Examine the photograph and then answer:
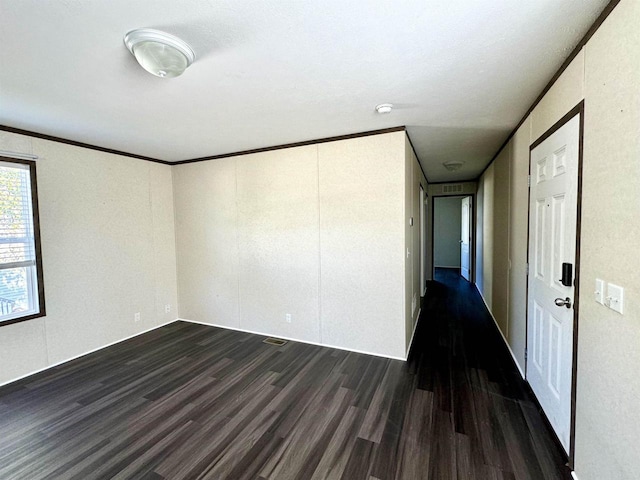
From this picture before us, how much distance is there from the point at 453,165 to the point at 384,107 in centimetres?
287

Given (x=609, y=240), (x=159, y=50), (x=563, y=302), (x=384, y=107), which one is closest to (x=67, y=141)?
(x=159, y=50)

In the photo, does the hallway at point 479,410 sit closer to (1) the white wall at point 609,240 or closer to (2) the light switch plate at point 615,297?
(1) the white wall at point 609,240

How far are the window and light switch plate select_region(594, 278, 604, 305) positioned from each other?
4513 millimetres

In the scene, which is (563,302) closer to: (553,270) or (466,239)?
(553,270)

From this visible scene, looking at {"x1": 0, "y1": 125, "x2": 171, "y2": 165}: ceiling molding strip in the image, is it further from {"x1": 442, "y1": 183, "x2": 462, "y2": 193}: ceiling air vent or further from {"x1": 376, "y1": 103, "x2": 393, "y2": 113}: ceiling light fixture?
{"x1": 442, "y1": 183, "x2": 462, "y2": 193}: ceiling air vent

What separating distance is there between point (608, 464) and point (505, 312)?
7.44ft

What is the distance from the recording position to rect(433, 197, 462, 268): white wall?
342 inches

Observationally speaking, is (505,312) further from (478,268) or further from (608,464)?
(478,268)

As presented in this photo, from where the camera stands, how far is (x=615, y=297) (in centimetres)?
123

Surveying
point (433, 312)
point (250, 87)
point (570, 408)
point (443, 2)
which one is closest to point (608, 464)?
point (570, 408)

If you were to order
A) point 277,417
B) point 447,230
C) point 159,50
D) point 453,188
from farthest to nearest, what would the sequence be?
point 447,230
point 453,188
point 277,417
point 159,50

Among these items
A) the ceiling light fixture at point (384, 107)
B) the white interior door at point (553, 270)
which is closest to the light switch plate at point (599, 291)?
the white interior door at point (553, 270)

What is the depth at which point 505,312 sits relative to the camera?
3340mm

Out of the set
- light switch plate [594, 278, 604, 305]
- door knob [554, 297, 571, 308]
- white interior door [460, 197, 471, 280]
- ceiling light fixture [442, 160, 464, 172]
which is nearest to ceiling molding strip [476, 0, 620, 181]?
light switch plate [594, 278, 604, 305]
